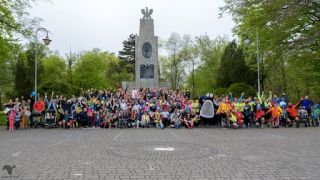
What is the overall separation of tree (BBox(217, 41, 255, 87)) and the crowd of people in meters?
23.5

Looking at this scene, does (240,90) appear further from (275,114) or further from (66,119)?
(66,119)

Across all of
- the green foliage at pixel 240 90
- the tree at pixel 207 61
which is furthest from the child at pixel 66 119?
the tree at pixel 207 61

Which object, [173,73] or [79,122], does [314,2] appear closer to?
[79,122]

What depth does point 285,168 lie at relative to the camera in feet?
28.5

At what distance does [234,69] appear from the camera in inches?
1853

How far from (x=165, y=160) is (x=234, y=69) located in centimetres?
3827

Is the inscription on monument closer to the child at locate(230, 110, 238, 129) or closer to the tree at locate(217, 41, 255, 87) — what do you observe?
the tree at locate(217, 41, 255, 87)

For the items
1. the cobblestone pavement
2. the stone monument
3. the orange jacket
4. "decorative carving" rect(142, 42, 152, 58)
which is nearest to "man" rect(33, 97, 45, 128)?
the cobblestone pavement

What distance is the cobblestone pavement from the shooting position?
813 cm

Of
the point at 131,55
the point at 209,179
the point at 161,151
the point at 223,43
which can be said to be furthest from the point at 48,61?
the point at 209,179

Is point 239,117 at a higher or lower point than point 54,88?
lower

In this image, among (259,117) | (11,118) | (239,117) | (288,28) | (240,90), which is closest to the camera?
(239,117)

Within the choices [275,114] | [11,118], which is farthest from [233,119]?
[11,118]

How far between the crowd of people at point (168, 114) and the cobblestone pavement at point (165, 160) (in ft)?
26.8
